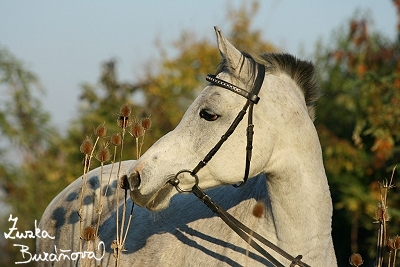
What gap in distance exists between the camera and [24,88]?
1381 centimetres

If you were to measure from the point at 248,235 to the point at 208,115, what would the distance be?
2.48 feet

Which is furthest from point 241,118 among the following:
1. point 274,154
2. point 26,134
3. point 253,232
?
point 26,134

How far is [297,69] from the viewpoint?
4387 mm

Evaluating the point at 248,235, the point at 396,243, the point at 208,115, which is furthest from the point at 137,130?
the point at 396,243

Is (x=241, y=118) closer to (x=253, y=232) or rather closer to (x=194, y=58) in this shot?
(x=253, y=232)

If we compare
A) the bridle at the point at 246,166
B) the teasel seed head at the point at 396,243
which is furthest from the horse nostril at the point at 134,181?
the teasel seed head at the point at 396,243

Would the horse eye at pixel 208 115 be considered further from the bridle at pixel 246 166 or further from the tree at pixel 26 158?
the tree at pixel 26 158

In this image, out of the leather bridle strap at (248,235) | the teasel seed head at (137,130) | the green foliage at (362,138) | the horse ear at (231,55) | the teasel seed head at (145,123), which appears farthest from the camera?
the green foliage at (362,138)

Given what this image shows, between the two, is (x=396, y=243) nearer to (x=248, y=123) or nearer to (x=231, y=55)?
(x=248, y=123)

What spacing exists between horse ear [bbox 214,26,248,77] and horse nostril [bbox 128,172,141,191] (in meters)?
0.82

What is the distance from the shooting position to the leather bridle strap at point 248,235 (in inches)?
159

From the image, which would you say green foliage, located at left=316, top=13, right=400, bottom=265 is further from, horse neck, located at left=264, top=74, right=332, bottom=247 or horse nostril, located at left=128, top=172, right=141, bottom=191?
horse nostril, located at left=128, top=172, right=141, bottom=191

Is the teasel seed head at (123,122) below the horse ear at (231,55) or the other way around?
below

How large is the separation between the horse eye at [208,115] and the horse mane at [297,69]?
0.30 meters
